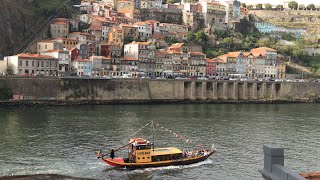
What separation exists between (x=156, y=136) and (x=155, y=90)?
121 feet

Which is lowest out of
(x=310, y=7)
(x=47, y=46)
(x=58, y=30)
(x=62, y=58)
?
(x=62, y=58)

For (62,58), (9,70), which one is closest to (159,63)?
(62,58)

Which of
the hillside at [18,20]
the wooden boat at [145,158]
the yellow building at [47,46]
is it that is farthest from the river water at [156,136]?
the hillside at [18,20]

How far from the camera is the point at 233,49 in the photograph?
11781 cm

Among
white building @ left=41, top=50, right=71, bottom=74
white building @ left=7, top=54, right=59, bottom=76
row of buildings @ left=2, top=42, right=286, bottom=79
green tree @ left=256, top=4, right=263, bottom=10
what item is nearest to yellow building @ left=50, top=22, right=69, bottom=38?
row of buildings @ left=2, top=42, right=286, bottom=79

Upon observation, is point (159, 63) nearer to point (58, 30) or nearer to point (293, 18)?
Answer: point (58, 30)

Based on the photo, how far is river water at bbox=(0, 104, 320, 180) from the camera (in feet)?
107

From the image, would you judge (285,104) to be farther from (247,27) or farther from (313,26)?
(313,26)

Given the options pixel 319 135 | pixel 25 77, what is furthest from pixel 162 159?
pixel 25 77

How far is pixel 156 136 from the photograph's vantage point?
4544 centimetres

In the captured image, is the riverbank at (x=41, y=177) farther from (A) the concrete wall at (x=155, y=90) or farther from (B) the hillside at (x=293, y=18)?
(B) the hillside at (x=293, y=18)

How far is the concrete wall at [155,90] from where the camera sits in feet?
239

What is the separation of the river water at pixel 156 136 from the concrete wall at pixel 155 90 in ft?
20.2

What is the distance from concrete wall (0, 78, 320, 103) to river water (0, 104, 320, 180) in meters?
6.16
